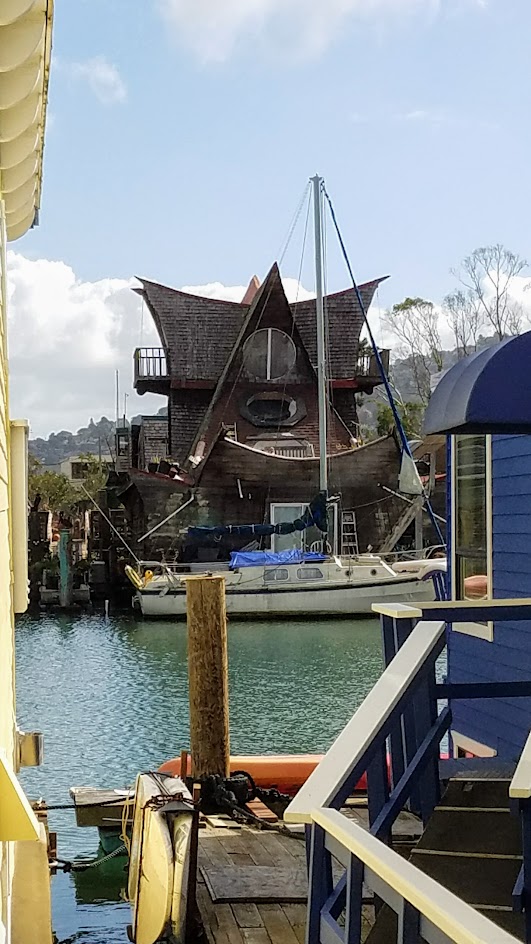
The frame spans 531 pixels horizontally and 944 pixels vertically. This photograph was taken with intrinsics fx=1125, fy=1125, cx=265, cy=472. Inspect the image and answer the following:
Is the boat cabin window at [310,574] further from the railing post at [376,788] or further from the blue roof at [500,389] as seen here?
the railing post at [376,788]

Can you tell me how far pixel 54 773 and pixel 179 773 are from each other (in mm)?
5624

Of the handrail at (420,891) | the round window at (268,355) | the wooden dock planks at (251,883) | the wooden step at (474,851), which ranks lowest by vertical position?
the wooden dock planks at (251,883)

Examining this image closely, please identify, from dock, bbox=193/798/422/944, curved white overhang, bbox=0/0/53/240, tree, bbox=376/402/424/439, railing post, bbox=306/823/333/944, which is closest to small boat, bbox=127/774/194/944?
dock, bbox=193/798/422/944

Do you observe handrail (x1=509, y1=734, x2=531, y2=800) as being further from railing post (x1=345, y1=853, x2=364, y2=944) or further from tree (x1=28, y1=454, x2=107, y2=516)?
tree (x1=28, y1=454, x2=107, y2=516)

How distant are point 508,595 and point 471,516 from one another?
0.89m

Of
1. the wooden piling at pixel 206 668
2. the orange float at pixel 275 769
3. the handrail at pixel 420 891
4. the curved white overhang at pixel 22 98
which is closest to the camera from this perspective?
the handrail at pixel 420 891

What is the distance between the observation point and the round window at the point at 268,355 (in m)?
41.8

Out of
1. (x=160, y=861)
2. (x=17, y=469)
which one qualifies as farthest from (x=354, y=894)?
(x=160, y=861)

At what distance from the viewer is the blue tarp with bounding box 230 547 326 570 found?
3378 cm

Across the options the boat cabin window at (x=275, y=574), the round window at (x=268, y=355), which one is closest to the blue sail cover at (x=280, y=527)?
the boat cabin window at (x=275, y=574)

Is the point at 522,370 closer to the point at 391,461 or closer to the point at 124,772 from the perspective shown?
the point at 124,772

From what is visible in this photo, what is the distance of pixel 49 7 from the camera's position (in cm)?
404

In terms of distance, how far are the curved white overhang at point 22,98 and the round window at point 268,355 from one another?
35411 millimetres

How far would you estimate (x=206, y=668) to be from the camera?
974cm
